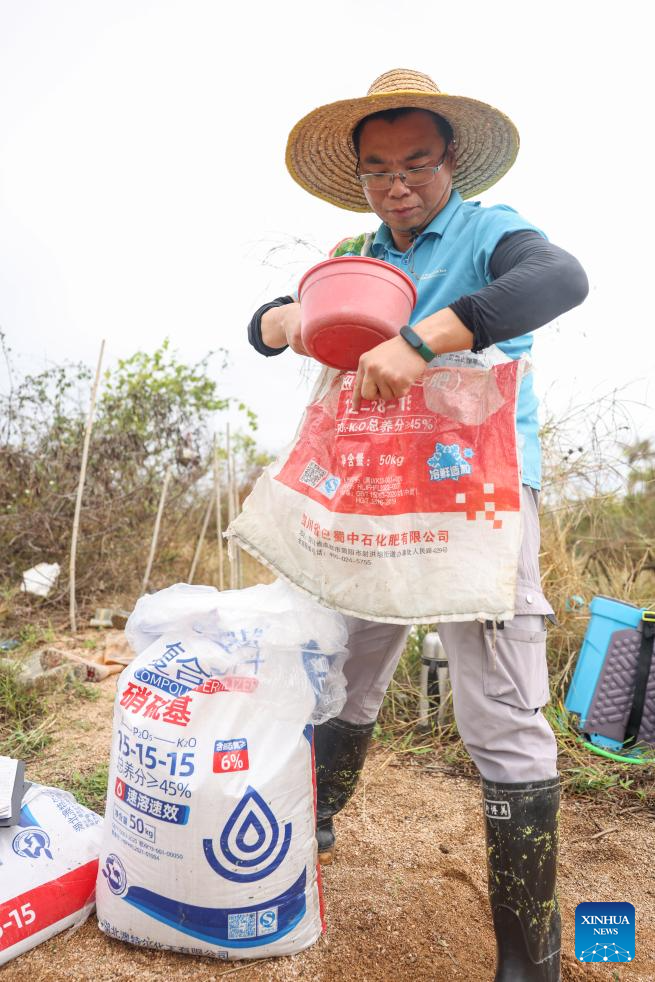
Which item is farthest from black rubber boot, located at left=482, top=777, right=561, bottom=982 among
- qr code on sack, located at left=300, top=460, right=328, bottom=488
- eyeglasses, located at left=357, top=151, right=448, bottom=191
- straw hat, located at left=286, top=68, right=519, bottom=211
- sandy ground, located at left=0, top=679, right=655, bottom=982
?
straw hat, located at left=286, top=68, right=519, bottom=211

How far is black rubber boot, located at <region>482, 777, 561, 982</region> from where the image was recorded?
1.13 meters

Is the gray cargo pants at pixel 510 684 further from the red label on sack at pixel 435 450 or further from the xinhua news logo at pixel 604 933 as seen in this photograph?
the xinhua news logo at pixel 604 933

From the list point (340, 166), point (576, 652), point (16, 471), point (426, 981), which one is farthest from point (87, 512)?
point (426, 981)

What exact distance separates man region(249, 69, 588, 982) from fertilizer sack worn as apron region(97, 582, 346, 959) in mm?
319

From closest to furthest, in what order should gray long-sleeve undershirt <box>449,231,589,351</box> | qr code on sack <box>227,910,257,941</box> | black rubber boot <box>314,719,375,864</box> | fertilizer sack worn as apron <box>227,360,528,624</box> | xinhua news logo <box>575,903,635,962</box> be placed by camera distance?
gray long-sleeve undershirt <box>449,231,589,351</box>, fertilizer sack worn as apron <box>227,360,528,624</box>, qr code on sack <box>227,910,257,941</box>, xinhua news logo <box>575,903,635,962</box>, black rubber boot <box>314,719,375,864</box>

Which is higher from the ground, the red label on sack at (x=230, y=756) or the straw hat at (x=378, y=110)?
the straw hat at (x=378, y=110)

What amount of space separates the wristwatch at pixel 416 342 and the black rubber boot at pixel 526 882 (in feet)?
2.39

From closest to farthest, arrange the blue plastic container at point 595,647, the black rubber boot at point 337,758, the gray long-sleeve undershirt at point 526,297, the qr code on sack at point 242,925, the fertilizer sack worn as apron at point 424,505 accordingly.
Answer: the gray long-sleeve undershirt at point 526,297, the fertilizer sack worn as apron at point 424,505, the qr code on sack at point 242,925, the black rubber boot at point 337,758, the blue plastic container at point 595,647

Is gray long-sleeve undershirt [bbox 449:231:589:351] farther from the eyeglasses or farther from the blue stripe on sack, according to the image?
the blue stripe on sack

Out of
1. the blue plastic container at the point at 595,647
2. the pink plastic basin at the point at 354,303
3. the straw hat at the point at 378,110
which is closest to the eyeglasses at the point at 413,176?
the straw hat at the point at 378,110

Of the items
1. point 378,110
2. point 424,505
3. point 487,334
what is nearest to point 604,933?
point 424,505

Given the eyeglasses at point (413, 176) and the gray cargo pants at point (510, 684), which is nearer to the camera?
the gray cargo pants at point (510, 684)

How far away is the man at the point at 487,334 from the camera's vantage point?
1.04 meters

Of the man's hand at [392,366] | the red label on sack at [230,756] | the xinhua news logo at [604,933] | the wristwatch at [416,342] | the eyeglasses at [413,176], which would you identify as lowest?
the xinhua news logo at [604,933]
